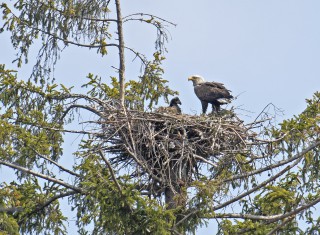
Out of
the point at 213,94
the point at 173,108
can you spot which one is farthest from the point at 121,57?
the point at 213,94

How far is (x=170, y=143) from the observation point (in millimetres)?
16703

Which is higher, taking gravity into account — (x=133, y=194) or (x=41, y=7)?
(x=41, y=7)

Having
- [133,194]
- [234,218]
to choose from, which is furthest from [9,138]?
[234,218]

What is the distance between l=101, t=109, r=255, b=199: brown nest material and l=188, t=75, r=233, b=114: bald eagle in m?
2.08

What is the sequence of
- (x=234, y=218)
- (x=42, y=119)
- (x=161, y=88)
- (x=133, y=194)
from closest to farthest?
1. (x=133, y=194)
2. (x=234, y=218)
3. (x=42, y=119)
4. (x=161, y=88)

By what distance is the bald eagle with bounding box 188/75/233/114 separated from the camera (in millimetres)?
19500

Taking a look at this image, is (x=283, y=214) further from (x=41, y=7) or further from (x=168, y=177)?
(x=41, y=7)

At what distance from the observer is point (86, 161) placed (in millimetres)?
15703

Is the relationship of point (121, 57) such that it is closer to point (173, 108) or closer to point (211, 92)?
point (173, 108)

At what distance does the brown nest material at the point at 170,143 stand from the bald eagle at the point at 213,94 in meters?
2.08

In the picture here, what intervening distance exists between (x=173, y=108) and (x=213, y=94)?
148cm

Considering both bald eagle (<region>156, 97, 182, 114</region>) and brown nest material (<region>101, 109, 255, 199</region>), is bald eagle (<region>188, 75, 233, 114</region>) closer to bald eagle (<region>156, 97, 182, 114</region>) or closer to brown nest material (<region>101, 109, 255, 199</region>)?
bald eagle (<region>156, 97, 182, 114</region>)

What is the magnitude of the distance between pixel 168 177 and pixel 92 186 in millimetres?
1789

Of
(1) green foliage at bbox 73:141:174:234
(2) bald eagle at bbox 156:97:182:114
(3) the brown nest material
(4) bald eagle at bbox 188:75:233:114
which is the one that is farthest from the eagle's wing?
(1) green foliage at bbox 73:141:174:234
